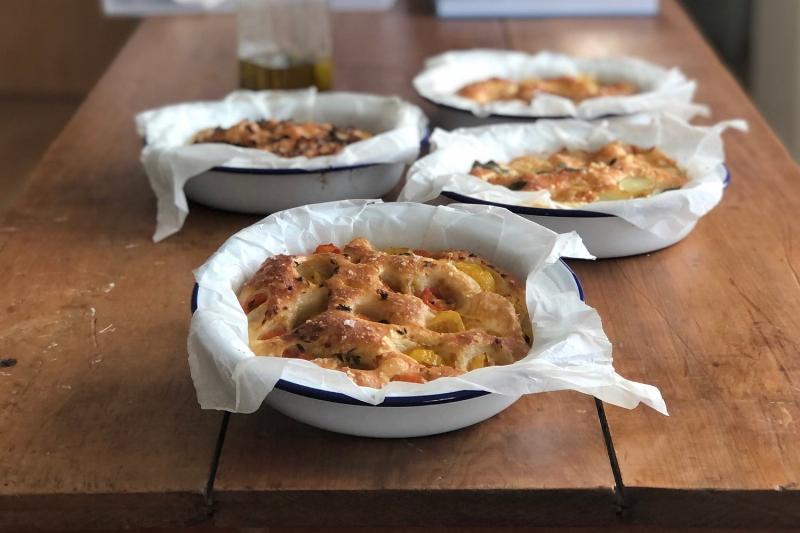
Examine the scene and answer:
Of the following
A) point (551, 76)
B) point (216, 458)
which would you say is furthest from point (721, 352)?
point (551, 76)

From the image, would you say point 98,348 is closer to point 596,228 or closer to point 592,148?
point 596,228

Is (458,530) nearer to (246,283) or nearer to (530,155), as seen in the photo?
(246,283)

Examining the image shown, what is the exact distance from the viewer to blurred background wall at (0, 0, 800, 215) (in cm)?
339

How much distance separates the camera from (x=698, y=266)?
4.68ft

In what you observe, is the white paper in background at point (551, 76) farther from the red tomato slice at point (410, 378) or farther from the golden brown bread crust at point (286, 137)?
the red tomato slice at point (410, 378)

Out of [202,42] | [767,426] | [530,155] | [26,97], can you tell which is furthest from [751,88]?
[767,426]

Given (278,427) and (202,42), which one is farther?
(202,42)

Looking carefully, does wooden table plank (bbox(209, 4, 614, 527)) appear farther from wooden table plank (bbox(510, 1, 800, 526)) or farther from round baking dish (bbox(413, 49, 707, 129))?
round baking dish (bbox(413, 49, 707, 129))

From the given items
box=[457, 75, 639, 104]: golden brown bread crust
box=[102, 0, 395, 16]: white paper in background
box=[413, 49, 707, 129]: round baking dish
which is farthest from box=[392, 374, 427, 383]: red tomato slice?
box=[102, 0, 395, 16]: white paper in background

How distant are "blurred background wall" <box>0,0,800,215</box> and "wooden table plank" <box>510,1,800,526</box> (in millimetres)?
1716

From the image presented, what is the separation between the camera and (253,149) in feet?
5.23

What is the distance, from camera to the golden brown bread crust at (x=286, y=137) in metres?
1.62

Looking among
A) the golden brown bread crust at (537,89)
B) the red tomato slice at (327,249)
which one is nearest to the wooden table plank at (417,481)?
the red tomato slice at (327,249)

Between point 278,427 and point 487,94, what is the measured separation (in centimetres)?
108
